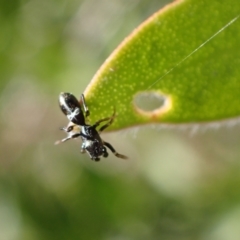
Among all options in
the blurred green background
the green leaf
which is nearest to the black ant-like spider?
the green leaf

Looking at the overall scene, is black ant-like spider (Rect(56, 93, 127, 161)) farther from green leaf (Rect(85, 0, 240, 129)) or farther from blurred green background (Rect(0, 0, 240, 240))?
blurred green background (Rect(0, 0, 240, 240))

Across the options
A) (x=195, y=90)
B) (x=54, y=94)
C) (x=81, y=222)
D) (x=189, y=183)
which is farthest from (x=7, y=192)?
(x=195, y=90)

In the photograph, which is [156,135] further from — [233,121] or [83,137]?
[233,121]

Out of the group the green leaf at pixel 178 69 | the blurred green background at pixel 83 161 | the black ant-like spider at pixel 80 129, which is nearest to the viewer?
the green leaf at pixel 178 69

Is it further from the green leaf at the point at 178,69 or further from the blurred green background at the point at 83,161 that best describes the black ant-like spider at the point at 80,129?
the blurred green background at the point at 83,161

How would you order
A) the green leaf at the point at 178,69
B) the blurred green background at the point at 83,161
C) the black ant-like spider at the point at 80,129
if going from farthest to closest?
the blurred green background at the point at 83,161 → the black ant-like spider at the point at 80,129 → the green leaf at the point at 178,69

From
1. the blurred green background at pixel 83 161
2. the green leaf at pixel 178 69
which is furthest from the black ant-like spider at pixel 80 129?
the blurred green background at pixel 83 161
